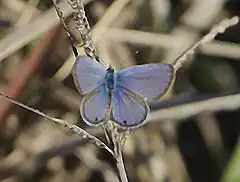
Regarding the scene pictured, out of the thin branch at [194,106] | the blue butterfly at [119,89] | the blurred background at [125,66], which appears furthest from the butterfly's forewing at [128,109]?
the blurred background at [125,66]

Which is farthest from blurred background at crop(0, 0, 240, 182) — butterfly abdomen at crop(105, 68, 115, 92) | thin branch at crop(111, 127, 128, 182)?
thin branch at crop(111, 127, 128, 182)

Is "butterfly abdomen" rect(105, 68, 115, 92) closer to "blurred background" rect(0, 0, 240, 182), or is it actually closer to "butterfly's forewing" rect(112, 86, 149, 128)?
"butterfly's forewing" rect(112, 86, 149, 128)

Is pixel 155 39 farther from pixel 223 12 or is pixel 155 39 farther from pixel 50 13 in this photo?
pixel 50 13

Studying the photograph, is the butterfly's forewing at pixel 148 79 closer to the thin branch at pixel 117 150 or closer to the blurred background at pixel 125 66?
the thin branch at pixel 117 150

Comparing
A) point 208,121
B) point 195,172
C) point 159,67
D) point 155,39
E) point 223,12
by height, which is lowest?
point 195,172

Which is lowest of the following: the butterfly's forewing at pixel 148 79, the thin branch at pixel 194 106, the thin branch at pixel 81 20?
the thin branch at pixel 194 106

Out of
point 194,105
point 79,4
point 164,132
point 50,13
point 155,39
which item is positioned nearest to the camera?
point 79,4

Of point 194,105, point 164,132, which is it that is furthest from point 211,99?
point 164,132
